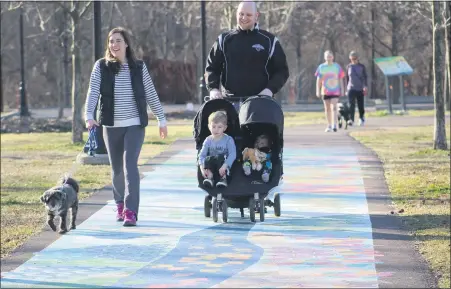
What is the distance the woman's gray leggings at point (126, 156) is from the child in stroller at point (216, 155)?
63 cm

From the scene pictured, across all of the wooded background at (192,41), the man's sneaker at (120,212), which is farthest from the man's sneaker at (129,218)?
the wooded background at (192,41)

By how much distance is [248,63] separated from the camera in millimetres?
11891

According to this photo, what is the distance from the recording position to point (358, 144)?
23.9m

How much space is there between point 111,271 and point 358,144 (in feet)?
47.8

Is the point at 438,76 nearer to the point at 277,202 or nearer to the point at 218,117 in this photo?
the point at 277,202

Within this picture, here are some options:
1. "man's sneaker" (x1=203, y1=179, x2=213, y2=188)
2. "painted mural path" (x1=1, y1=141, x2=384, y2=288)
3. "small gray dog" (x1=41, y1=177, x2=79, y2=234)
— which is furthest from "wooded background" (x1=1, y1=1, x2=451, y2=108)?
"small gray dog" (x1=41, y1=177, x2=79, y2=234)

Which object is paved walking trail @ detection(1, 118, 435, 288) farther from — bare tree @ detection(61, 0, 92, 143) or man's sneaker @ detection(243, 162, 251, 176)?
bare tree @ detection(61, 0, 92, 143)

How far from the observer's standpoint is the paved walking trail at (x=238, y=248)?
9.45m

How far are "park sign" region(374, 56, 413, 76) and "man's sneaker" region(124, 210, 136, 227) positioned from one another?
25463mm

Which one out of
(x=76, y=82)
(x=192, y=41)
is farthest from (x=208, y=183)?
(x=192, y=41)

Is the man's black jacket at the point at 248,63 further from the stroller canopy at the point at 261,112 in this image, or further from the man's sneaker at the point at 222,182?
the man's sneaker at the point at 222,182

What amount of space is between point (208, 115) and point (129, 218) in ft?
4.49

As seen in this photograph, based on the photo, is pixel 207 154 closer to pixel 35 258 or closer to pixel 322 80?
pixel 35 258

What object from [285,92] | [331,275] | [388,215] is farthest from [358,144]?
[285,92]
